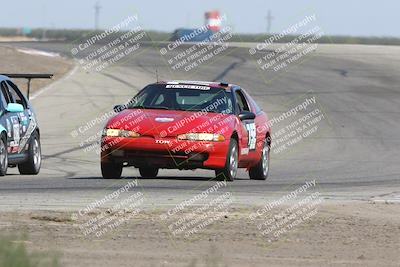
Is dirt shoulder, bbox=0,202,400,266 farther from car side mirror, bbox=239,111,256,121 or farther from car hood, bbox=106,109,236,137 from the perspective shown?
car side mirror, bbox=239,111,256,121

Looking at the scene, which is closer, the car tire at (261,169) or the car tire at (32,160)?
the car tire at (32,160)

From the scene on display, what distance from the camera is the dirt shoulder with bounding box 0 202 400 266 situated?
9.05 meters

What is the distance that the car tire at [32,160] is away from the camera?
17.5 meters

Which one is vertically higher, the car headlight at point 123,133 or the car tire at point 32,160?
the car headlight at point 123,133

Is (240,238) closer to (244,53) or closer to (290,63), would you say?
(290,63)

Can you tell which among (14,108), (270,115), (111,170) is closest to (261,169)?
(111,170)

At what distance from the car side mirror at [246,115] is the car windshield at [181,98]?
0.54ft

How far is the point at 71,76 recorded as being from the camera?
4231cm

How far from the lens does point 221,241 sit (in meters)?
10.1

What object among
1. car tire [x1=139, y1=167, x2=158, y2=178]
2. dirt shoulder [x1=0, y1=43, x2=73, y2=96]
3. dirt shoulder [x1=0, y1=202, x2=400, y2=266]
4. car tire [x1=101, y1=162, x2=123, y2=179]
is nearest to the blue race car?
car tire [x1=101, y1=162, x2=123, y2=179]

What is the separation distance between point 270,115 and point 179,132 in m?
16.1

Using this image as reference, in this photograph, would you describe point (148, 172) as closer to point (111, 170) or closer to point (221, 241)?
point (111, 170)

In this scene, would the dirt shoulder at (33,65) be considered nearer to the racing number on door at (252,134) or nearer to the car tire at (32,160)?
the car tire at (32,160)

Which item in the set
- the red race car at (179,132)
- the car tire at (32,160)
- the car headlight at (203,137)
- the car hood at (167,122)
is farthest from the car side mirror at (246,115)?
the car tire at (32,160)
